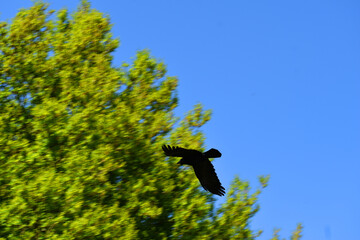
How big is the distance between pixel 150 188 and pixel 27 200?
11.8 ft

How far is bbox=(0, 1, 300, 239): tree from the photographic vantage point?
1769 centimetres

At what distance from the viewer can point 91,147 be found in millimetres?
20109

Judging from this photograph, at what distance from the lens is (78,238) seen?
17.2 meters

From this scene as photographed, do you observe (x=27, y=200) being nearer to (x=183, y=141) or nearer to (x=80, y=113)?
(x=80, y=113)

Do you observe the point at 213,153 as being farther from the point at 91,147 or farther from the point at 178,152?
the point at 91,147

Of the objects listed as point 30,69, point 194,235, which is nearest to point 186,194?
point 194,235

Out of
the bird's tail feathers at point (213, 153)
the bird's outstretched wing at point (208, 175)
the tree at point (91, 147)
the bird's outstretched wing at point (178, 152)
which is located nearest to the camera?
the bird's tail feathers at point (213, 153)

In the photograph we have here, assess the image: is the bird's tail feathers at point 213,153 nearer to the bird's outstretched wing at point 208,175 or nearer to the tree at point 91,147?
the bird's outstretched wing at point 208,175

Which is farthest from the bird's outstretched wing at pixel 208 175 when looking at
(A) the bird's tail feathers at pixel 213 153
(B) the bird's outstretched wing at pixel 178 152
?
(A) the bird's tail feathers at pixel 213 153

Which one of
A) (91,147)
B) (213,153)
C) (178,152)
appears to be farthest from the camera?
(91,147)

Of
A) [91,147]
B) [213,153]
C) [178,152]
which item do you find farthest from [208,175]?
[91,147]

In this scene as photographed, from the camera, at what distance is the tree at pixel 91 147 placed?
58.0ft

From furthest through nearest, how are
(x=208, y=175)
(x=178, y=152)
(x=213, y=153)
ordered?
(x=208, y=175), (x=178, y=152), (x=213, y=153)

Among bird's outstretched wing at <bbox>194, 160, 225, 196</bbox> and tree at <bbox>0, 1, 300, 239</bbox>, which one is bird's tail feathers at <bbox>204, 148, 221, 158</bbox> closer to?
bird's outstretched wing at <bbox>194, 160, 225, 196</bbox>
